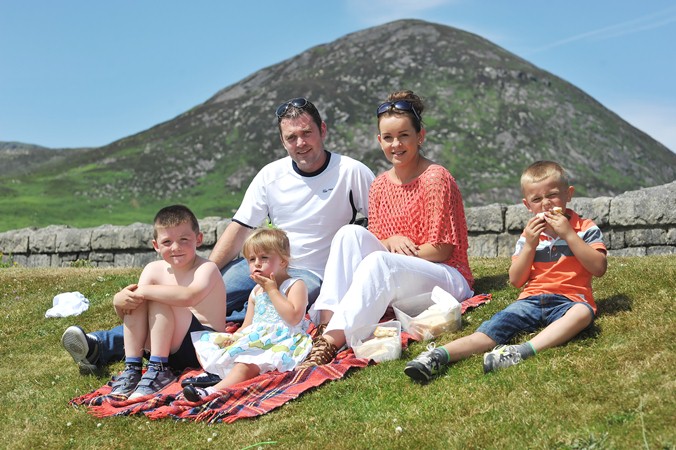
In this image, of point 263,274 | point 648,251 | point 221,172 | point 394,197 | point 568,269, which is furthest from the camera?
point 221,172

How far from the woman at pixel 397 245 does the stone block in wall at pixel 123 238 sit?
31.0 feet

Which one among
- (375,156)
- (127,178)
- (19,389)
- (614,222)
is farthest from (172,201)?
(19,389)

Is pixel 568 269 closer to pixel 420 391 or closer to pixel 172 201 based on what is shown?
pixel 420 391

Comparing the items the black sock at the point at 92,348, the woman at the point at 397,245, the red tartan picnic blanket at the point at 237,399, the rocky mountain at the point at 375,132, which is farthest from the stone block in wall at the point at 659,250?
the rocky mountain at the point at 375,132

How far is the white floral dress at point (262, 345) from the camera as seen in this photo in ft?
17.9

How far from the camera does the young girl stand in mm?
5441

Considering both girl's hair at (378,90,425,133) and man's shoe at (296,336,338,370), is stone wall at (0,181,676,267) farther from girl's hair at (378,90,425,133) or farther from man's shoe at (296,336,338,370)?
man's shoe at (296,336,338,370)

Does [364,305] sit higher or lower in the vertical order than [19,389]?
higher

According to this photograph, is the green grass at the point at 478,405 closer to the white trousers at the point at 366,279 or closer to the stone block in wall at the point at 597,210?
the white trousers at the point at 366,279

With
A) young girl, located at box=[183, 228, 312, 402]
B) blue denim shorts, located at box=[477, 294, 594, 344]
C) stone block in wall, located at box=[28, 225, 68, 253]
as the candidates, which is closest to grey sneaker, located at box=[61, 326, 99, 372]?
young girl, located at box=[183, 228, 312, 402]

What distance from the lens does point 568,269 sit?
5.26 m

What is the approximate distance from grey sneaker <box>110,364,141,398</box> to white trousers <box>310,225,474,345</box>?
1.41 metres

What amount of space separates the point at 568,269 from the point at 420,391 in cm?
135

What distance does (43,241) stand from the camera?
1653cm
